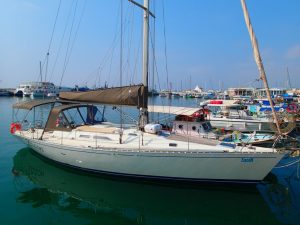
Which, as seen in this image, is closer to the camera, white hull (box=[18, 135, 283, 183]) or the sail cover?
white hull (box=[18, 135, 283, 183])

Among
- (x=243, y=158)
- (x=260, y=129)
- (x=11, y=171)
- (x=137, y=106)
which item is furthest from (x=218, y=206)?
(x=260, y=129)

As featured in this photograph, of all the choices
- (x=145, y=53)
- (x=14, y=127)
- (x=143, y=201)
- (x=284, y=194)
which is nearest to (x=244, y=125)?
(x=284, y=194)

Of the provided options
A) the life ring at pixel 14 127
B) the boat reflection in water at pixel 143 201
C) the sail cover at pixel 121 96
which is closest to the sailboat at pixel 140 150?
the sail cover at pixel 121 96

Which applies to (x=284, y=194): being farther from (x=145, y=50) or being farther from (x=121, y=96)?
(x=145, y=50)

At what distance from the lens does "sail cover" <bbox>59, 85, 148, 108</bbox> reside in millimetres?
12797

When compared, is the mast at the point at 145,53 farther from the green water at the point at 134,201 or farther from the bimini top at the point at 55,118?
the bimini top at the point at 55,118

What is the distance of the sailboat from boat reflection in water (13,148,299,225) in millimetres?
523

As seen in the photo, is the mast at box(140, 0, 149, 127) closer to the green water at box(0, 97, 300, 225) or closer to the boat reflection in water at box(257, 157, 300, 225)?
the green water at box(0, 97, 300, 225)

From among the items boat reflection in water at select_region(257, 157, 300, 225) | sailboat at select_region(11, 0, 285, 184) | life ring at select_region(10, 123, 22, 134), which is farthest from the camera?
life ring at select_region(10, 123, 22, 134)

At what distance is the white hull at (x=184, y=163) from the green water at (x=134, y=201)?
2.05 ft

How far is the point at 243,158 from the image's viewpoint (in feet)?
34.2

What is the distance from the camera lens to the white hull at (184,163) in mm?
10461

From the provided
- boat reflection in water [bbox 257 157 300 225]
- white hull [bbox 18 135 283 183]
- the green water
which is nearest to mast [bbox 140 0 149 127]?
white hull [bbox 18 135 283 183]

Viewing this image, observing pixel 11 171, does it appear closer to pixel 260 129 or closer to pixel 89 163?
pixel 89 163
